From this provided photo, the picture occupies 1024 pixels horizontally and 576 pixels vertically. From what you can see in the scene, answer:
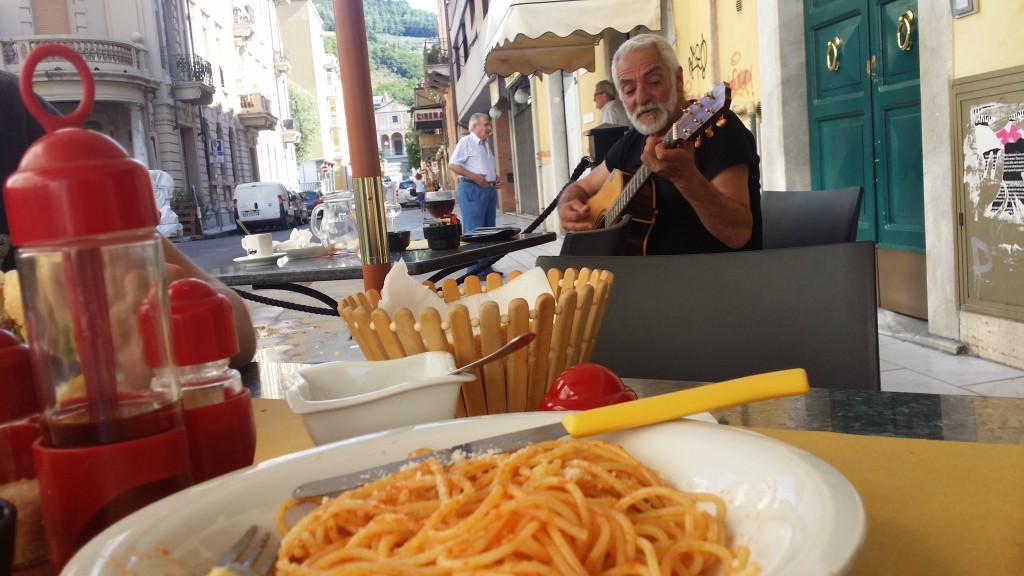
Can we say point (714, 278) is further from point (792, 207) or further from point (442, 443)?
point (792, 207)

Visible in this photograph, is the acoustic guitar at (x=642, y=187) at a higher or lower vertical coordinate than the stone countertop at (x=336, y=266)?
higher

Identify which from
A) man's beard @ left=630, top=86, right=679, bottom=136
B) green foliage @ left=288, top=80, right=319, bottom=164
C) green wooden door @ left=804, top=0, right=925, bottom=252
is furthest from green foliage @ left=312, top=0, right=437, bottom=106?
man's beard @ left=630, top=86, right=679, bottom=136

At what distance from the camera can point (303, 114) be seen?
63281 mm

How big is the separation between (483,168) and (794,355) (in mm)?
7293

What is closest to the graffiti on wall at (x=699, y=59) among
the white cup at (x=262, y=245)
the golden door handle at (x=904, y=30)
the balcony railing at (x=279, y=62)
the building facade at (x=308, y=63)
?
the golden door handle at (x=904, y=30)

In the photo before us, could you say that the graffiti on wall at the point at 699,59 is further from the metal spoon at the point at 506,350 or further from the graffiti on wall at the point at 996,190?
Result: the metal spoon at the point at 506,350

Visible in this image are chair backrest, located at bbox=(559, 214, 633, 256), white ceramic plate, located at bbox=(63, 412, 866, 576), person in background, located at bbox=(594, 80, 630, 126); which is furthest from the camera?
person in background, located at bbox=(594, 80, 630, 126)

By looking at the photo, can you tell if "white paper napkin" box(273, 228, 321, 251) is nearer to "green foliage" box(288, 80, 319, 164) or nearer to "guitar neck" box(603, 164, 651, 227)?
"guitar neck" box(603, 164, 651, 227)

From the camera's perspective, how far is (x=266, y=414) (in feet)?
3.84

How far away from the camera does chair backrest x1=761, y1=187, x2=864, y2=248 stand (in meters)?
2.55

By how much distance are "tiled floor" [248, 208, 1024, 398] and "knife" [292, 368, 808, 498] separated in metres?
1.69

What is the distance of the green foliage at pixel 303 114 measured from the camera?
6181 centimetres

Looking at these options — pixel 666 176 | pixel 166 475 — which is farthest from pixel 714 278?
pixel 166 475

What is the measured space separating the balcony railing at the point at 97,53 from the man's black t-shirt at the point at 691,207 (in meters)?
23.4
